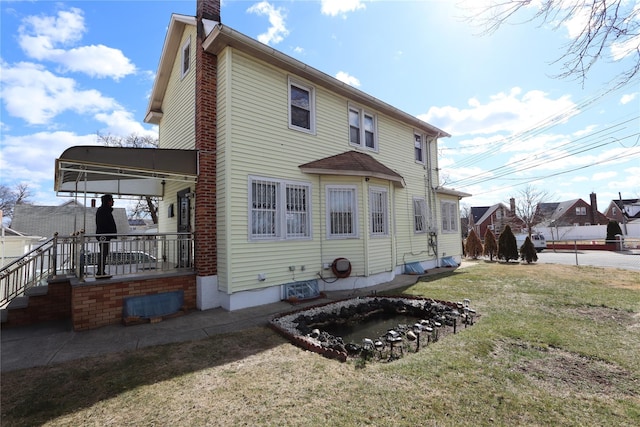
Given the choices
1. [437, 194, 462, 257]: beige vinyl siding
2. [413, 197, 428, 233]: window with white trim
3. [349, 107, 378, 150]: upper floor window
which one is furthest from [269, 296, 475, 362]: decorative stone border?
[437, 194, 462, 257]: beige vinyl siding

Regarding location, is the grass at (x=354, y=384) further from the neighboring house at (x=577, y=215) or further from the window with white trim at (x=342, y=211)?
the neighboring house at (x=577, y=215)

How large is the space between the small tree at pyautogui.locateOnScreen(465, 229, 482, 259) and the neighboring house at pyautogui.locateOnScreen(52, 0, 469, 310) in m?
11.6

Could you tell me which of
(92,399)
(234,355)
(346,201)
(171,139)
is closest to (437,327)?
(234,355)

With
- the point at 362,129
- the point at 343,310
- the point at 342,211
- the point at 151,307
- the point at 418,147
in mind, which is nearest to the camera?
the point at 151,307

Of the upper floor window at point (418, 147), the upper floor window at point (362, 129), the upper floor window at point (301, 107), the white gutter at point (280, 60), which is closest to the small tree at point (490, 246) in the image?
the upper floor window at point (418, 147)

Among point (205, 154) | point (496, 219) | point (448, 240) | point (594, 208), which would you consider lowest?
point (448, 240)

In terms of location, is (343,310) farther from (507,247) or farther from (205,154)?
(507,247)

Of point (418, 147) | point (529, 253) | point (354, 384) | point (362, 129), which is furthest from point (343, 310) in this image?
point (529, 253)

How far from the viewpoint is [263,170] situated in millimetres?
7617

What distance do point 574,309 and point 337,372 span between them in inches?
240

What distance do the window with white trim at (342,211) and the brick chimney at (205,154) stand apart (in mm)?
3356

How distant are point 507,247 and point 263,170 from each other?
15.6m

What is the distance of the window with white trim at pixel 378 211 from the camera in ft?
31.3

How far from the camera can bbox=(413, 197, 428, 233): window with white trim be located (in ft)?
41.8
